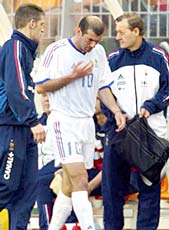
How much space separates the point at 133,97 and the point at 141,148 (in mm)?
426

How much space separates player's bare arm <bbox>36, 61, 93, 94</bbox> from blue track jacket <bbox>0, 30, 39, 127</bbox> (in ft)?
1.20

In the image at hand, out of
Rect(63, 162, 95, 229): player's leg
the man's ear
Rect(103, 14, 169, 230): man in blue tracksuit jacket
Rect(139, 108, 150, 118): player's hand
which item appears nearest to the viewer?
the man's ear

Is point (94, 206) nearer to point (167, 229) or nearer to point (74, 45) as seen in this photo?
point (167, 229)

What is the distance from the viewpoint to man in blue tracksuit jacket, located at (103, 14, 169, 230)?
917 cm

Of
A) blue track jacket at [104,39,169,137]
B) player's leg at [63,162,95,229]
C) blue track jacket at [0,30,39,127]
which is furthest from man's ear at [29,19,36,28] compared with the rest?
player's leg at [63,162,95,229]

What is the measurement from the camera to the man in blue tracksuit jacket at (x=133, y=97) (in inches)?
361

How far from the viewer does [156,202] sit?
9242 millimetres

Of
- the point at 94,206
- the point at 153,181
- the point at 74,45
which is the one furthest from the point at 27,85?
the point at 94,206

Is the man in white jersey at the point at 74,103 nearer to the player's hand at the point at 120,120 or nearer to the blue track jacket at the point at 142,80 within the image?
the player's hand at the point at 120,120

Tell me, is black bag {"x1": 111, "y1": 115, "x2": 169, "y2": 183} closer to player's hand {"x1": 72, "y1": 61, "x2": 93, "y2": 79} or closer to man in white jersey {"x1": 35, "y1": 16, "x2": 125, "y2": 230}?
man in white jersey {"x1": 35, "y1": 16, "x2": 125, "y2": 230}

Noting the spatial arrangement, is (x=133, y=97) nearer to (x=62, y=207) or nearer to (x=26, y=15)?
(x=62, y=207)

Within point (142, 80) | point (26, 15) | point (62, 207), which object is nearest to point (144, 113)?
point (142, 80)

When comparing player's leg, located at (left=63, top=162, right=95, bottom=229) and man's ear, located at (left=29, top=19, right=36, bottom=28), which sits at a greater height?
man's ear, located at (left=29, top=19, right=36, bottom=28)

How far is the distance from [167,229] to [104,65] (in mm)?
1786
